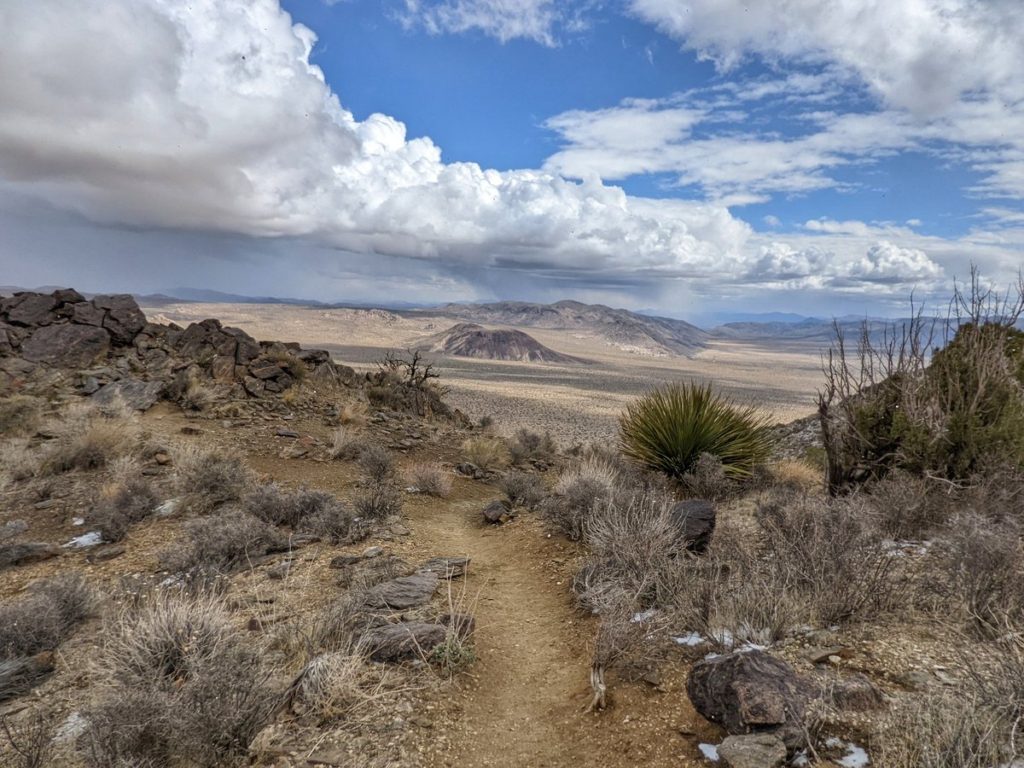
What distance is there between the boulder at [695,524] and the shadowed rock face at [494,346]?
403 feet

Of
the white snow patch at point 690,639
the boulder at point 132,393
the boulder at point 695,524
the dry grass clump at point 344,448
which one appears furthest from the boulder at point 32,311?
the white snow patch at point 690,639

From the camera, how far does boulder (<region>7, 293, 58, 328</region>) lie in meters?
14.0

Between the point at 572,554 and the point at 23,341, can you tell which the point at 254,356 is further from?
the point at 572,554

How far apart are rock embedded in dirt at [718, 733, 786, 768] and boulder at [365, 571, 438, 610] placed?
266 cm

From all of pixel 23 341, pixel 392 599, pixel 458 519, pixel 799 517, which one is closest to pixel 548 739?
pixel 392 599

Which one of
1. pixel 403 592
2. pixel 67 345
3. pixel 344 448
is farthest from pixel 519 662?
pixel 67 345

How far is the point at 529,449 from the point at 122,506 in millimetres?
9530

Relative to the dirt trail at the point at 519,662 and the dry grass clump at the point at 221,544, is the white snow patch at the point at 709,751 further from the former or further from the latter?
the dry grass clump at the point at 221,544

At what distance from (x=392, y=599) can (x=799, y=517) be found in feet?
12.2

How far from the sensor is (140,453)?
364 inches

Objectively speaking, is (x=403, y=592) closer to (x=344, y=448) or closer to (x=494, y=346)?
(x=344, y=448)

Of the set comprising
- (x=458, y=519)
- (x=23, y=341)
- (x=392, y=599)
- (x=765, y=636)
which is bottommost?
(x=458, y=519)

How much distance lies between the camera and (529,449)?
1485cm

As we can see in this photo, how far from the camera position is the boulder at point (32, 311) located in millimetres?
14031
